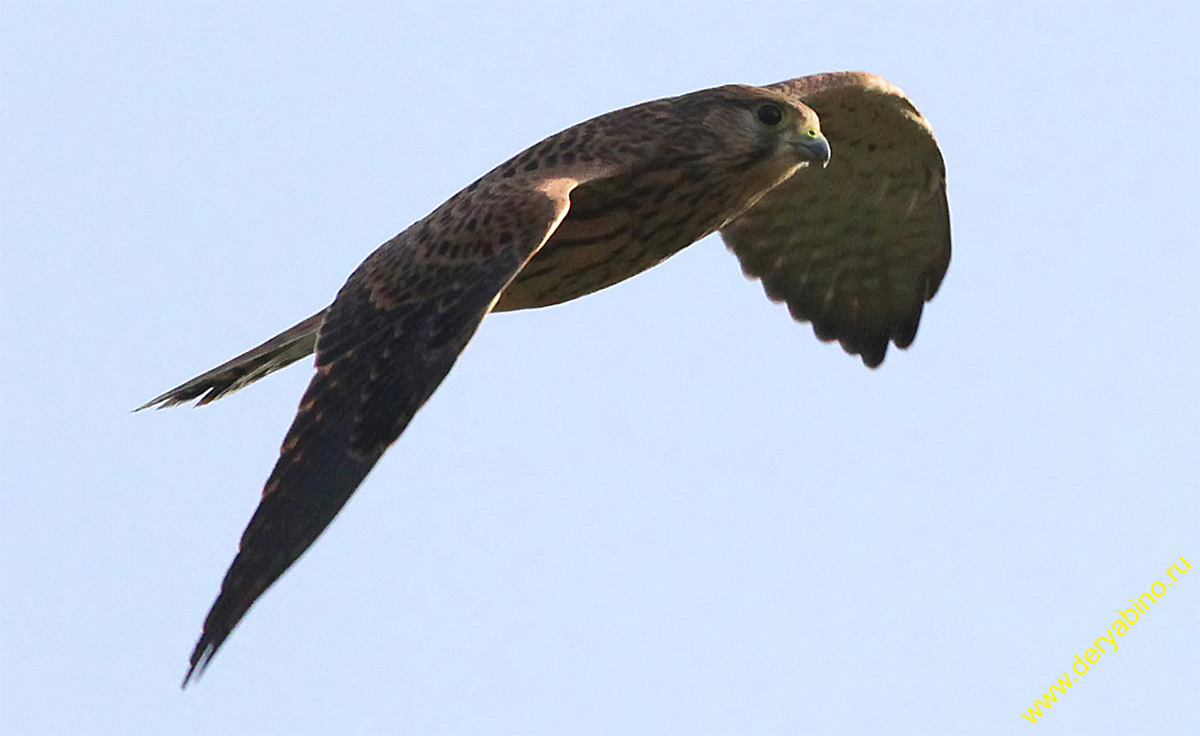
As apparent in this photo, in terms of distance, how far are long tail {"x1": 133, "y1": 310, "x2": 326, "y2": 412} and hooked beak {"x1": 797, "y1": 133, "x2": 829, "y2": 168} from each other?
2073mm

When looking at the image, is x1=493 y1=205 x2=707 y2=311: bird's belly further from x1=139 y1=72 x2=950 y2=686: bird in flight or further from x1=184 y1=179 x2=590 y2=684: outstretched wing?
x1=184 y1=179 x2=590 y2=684: outstretched wing

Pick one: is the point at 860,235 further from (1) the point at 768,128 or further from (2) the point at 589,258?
(2) the point at 589,258

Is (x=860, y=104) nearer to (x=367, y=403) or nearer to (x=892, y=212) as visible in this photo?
(x=892, y=212)

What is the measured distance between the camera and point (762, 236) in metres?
10.3

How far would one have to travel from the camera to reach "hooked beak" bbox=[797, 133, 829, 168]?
839 cm

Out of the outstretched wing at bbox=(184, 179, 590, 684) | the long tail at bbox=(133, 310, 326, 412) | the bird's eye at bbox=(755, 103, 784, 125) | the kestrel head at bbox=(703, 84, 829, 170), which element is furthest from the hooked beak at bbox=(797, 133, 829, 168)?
the long tail at bbox=(133, 310, 326, 412)

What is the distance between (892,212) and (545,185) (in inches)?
111

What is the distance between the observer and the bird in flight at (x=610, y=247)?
7.13 meters

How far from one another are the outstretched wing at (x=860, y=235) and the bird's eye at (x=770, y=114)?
3.71ft

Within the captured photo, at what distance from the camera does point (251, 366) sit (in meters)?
8.90

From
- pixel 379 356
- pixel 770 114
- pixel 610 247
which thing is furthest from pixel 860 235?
pixel 379 356

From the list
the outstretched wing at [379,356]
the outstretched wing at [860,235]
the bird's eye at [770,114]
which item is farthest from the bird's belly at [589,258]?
the outstretched wing at [860,235]

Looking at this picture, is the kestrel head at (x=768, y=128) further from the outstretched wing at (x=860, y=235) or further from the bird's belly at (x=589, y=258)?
the outstretched wing at (x=860, y=235)

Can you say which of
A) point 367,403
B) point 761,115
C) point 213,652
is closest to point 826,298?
point 761,115
